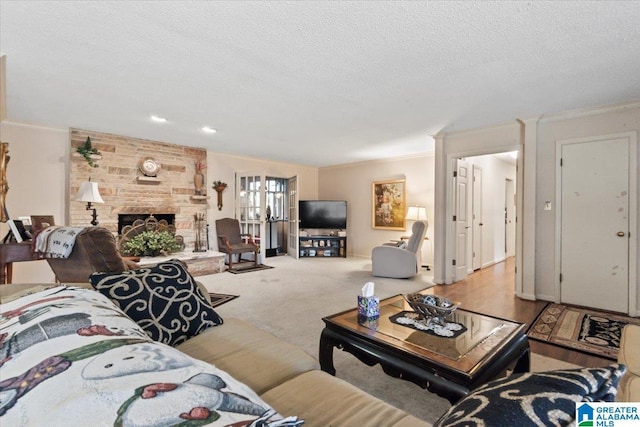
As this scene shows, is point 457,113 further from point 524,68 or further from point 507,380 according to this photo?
point 507,380

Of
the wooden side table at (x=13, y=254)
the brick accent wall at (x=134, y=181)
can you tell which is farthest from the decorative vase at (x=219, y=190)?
the wooden side table at (x=13, y=254)

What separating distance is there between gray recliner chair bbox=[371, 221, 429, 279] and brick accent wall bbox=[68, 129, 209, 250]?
3504 mm

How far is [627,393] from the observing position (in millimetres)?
881

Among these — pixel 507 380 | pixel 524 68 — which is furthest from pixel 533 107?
pixel 507 380

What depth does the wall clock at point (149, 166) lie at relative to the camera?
4.99 m

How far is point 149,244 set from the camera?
187 inches

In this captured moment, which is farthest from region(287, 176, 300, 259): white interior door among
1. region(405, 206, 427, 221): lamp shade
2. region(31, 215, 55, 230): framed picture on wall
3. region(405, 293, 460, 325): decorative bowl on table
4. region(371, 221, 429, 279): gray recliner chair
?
region(405, 293, 460, 325): decorative bowl on table

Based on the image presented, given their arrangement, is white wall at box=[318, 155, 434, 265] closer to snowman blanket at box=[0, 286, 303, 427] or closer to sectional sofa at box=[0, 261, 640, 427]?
sectional sofa at box=[0, 261, 640, 427]

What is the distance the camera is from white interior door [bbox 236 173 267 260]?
627cm

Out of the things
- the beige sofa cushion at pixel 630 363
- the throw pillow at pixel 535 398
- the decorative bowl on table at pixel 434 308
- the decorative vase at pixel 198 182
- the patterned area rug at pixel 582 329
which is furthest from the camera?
the decorative vase at pixel 198 182

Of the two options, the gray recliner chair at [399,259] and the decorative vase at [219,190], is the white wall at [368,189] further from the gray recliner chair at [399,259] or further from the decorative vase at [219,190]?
the decorative vase at [219,190]

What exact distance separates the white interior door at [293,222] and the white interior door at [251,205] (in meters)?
0.84

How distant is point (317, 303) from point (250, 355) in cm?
221

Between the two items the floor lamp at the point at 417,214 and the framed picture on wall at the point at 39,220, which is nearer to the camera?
the framed picture on wall at the point at 39,220
